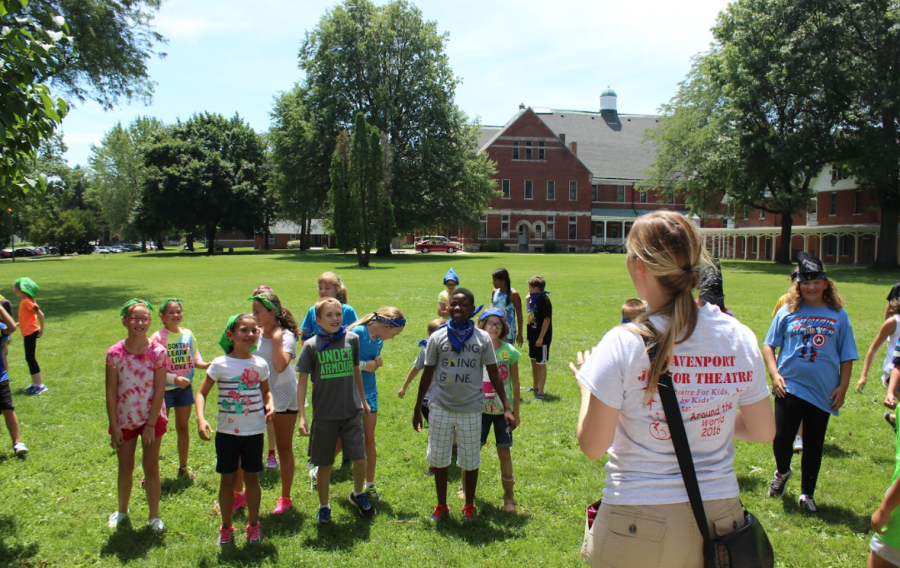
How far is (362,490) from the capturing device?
5.04 metres

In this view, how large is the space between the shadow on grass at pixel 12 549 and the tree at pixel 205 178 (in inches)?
2183

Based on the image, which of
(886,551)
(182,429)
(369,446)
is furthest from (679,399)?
(182,429)

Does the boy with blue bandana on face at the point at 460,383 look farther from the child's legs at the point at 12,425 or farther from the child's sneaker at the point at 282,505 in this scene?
the child's legs at the point at 12,425

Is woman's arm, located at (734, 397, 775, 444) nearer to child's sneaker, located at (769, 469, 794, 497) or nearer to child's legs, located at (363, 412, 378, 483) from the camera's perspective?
child's sneaker, located at (769, 469, 794, 497)

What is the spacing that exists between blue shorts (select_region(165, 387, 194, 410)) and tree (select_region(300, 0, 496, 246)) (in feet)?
141

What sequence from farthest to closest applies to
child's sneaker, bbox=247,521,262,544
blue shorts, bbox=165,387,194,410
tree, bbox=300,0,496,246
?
tree, bbox=300,0,496,246
blue shorts, bbox=165,387,194,410
child's sneaker, bbox=247,521,262,544

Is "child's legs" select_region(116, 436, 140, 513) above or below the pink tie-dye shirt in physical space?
below

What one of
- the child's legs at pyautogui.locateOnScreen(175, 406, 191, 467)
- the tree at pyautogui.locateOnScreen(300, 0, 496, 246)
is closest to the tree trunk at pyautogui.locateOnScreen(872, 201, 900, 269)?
the tree at pyautogui.locateOnScreen(300, 0, 496, 246)

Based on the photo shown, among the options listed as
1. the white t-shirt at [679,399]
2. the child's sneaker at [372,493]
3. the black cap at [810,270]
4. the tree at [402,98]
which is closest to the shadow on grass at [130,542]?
the child's sneaker at [372,493]

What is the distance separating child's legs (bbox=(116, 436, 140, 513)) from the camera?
181 inches

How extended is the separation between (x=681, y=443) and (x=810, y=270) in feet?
11.5

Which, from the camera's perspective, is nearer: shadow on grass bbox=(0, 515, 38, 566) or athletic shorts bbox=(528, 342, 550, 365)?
shadow on grass bbox=(0, 515, 38, 566)

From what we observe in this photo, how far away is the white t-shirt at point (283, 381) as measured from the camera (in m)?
5.23

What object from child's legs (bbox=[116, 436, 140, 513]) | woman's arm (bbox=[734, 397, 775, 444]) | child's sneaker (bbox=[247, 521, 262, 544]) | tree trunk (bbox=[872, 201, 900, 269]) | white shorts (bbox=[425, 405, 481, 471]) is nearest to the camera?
woman's arm (bbox=[734, 397, 775, 444])
